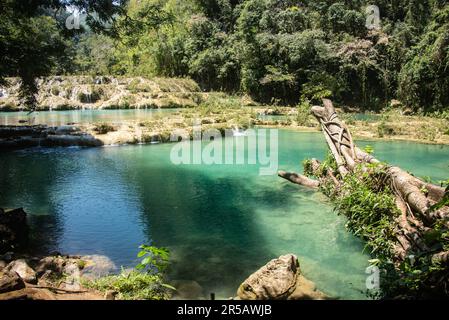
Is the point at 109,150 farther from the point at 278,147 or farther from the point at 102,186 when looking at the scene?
the point at 278,147

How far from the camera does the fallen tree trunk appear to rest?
546 centimetres

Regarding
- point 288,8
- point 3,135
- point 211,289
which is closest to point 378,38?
point 288,8

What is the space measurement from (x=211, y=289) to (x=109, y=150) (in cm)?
1317

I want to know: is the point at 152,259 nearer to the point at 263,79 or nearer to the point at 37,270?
the point at 37,270

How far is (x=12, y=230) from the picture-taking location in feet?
23.0

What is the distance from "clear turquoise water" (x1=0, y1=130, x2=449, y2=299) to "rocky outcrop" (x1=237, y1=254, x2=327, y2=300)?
39 cm

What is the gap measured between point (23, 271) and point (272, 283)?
3.62 meters

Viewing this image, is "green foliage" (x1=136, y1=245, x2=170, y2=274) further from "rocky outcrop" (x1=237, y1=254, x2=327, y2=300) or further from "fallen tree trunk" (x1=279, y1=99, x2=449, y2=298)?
"fallen tree trunk" (x1=279, y1=99, x2=449, y2=298)

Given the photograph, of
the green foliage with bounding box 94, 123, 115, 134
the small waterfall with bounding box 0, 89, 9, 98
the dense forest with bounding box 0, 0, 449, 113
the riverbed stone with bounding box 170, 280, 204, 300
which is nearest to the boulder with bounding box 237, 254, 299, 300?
the riverbed stone with bounding box 170, 280, 204, 300

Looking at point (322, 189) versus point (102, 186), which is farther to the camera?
point (102, 186)

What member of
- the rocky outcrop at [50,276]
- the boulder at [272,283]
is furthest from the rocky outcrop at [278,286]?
the rocky outcrop at [50,276]

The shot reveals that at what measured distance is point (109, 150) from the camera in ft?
57.5

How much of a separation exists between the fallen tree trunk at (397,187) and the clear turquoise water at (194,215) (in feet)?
2.29

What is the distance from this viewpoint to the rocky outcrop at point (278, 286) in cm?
519
